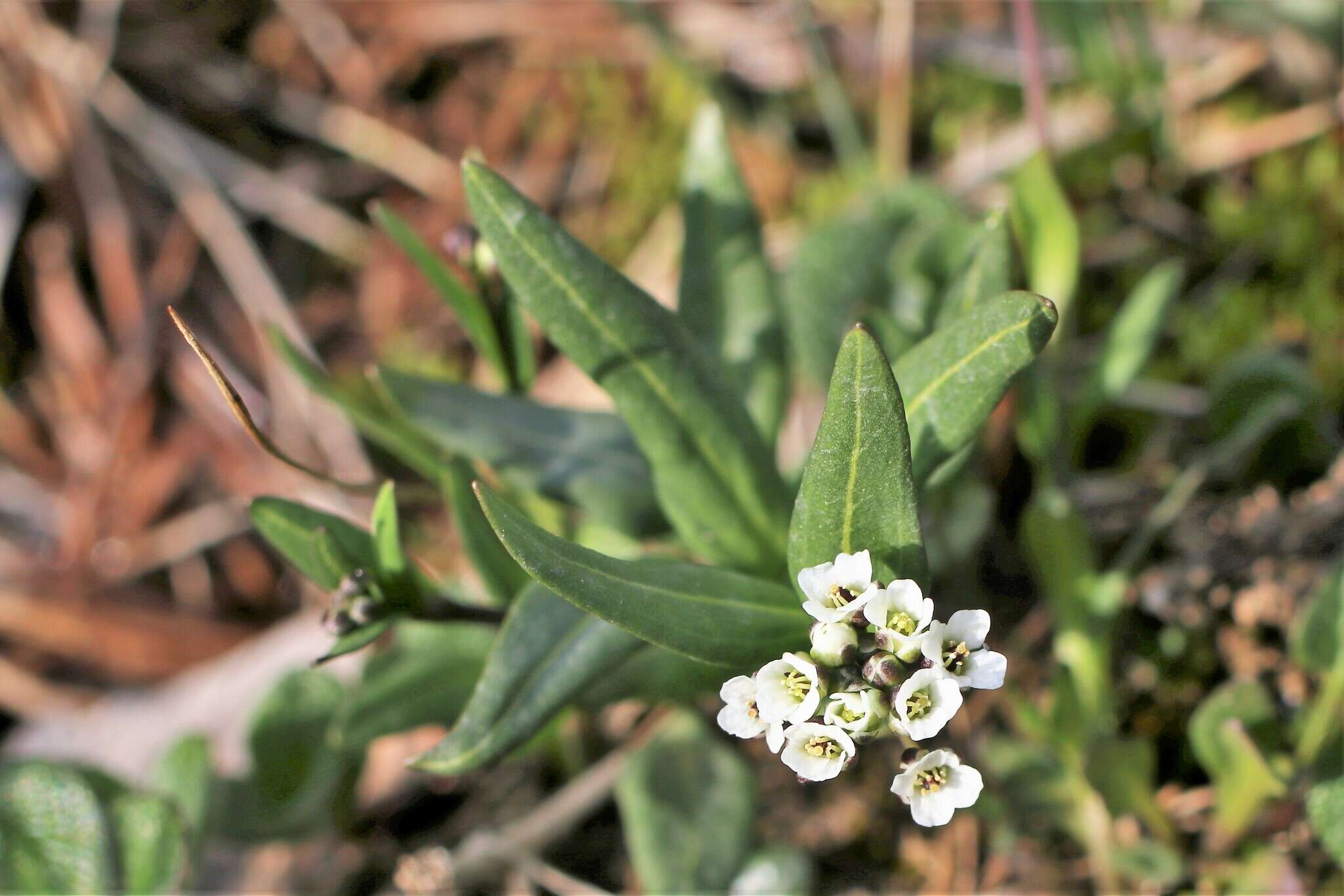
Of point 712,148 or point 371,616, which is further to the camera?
point 712,148

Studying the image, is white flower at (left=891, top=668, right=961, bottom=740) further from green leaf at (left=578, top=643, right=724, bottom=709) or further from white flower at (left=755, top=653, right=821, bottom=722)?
green leaf at (left=578, top=643, right=724, bottom=709)

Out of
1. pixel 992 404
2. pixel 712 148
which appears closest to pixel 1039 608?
pixel 992 404

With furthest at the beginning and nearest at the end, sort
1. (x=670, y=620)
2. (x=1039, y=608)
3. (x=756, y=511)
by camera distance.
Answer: (x=1039, y=608) < (x=756, y=511) < (x=670, y=620)

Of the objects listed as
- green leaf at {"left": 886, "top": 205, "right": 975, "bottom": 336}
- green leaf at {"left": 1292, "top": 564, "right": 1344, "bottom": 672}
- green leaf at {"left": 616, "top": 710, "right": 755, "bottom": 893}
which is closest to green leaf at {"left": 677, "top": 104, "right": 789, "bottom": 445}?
green leaf at {"left": 886, "top": 205, "right": 975, "bottom": 336}

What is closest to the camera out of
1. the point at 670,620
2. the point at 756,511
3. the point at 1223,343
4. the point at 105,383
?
the point at 670,620

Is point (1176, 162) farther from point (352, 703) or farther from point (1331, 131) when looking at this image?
point (352, 703)

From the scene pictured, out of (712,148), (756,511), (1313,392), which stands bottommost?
(756,511)

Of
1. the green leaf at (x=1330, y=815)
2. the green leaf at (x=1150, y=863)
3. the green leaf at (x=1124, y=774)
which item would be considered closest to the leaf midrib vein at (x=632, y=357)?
the green leaf at (x=1124, y=774)

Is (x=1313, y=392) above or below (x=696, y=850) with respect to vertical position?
above

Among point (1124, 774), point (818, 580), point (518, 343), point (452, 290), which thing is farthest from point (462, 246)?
point (1124, 774)
